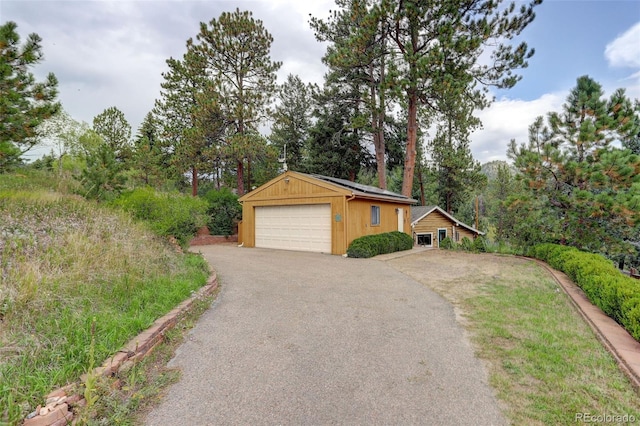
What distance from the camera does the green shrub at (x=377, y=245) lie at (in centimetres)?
988

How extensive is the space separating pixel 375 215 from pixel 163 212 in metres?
7.68

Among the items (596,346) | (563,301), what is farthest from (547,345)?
(563,301)

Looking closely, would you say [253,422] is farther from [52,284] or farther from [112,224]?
[112,224]

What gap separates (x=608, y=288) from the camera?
4.11 metres

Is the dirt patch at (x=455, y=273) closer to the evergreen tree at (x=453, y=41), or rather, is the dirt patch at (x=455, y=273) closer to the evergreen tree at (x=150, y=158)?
the evergreen tree at (x=453, y=41)

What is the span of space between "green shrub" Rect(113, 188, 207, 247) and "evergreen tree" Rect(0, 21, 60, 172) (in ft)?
6.91

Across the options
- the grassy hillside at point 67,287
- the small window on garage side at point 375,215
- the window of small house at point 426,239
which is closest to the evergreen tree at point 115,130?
the grassy hillside at point 67,287

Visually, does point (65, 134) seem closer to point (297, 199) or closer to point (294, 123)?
point (294, 123)

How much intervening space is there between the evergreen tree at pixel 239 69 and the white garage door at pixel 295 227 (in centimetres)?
563

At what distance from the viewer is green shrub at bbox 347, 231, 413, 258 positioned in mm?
9875

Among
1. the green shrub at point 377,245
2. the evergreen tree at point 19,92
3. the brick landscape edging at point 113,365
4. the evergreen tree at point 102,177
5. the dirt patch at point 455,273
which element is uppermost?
the evergreen tree at point 19,92

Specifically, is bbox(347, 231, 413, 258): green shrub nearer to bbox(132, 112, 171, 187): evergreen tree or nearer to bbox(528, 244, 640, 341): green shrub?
bbox(528, 244, 640, 341): green shrub

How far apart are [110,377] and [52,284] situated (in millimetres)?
1701

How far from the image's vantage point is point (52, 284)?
3260 mm
